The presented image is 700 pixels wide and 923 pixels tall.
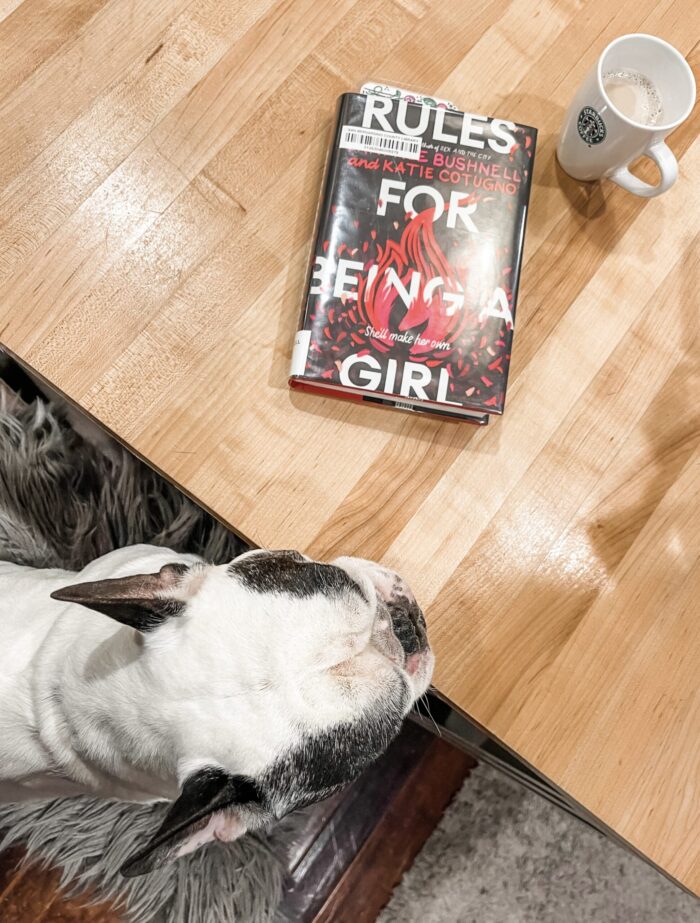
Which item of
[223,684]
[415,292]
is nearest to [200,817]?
[223,684]

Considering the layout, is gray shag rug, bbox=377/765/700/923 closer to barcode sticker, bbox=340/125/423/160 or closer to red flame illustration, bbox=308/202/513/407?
red flame illustration, bbox=308/202/513/407

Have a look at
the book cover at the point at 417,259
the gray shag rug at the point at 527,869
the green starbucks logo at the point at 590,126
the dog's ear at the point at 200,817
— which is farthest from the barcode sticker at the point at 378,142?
the gray shag rug at the point at 527,869

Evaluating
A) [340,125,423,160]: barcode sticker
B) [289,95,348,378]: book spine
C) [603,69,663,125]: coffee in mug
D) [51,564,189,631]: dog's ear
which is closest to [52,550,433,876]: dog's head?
[51,564,189,631]: dog's ear

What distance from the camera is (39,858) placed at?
3.22 feet

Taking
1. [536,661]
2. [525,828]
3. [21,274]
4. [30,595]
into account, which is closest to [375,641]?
[536,661]

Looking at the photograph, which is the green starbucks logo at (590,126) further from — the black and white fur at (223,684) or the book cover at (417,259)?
the black and white fur at (223,684)

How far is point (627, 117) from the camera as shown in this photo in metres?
0.71

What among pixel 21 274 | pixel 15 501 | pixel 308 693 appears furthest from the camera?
pixel 15 501

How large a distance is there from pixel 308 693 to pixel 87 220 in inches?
21.4

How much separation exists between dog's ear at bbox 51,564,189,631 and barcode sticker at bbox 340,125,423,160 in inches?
19.1

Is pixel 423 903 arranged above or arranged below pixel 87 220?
below

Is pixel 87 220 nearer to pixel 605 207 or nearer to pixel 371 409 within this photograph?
pixel 371 409

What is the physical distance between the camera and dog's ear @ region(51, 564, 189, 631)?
0.53 metres

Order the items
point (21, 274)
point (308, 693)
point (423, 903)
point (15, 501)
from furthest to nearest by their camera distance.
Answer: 1. point (423, 903)
2. point (15, 501)
3. point (21, 274)
4. point (308, 693)
